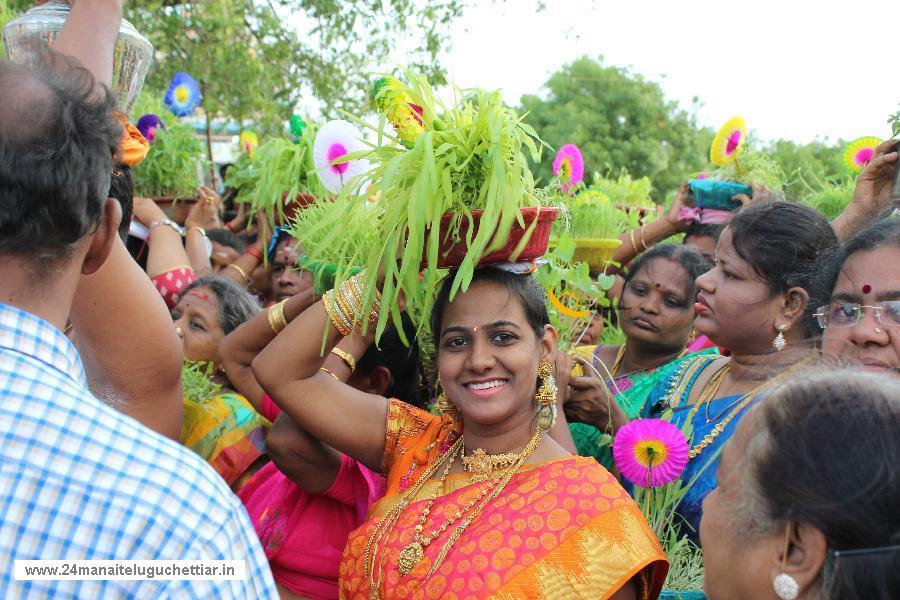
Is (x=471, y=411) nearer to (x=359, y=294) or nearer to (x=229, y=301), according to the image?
(x=359, y=294)

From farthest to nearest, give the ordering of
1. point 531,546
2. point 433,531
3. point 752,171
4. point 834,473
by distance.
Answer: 1. point 752,171
2. point 433,531
3. point 531,546
4. point 834,473

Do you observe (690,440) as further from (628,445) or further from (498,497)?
(498,497)

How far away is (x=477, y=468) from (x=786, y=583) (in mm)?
1324

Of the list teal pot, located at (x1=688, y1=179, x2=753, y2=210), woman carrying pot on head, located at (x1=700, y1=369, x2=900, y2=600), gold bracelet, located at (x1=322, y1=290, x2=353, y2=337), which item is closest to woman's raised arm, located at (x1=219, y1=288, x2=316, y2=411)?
gold bracelet, located at (x1=322, y1=290, x2=353, y2=337)

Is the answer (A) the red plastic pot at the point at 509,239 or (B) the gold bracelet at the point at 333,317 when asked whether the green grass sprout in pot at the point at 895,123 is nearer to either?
(A) the red plastic pot at the point at 509,239

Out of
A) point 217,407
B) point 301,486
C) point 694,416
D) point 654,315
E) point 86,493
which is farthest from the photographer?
point 654,315

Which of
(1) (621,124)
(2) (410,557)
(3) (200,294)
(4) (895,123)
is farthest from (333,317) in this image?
(1) (621,124)

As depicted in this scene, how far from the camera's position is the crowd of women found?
1.18m

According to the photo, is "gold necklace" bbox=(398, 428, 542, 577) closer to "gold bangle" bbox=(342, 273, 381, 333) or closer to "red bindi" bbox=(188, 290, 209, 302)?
"gold bangle" bbox=(342, 273, 381, 333)

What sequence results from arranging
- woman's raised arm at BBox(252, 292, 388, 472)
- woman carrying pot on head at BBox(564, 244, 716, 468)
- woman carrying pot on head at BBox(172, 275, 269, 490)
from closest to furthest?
1. woman's raised arm at BBox(252, 292, 388, 472)
2. woman carrying pot on head at BBox(172, 275, 269, 490)
3. woman carrying pot on head at BBox(564, 244, 716, 468)

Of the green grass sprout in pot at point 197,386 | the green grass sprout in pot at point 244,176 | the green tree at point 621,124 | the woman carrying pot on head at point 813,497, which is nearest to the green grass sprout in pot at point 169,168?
the green grass sprout in pot at point 244,176

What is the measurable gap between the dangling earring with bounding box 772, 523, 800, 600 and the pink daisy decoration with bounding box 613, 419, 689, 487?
1172mm

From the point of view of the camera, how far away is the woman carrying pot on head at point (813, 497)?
1.22 meters

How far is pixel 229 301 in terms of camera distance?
152 inches
